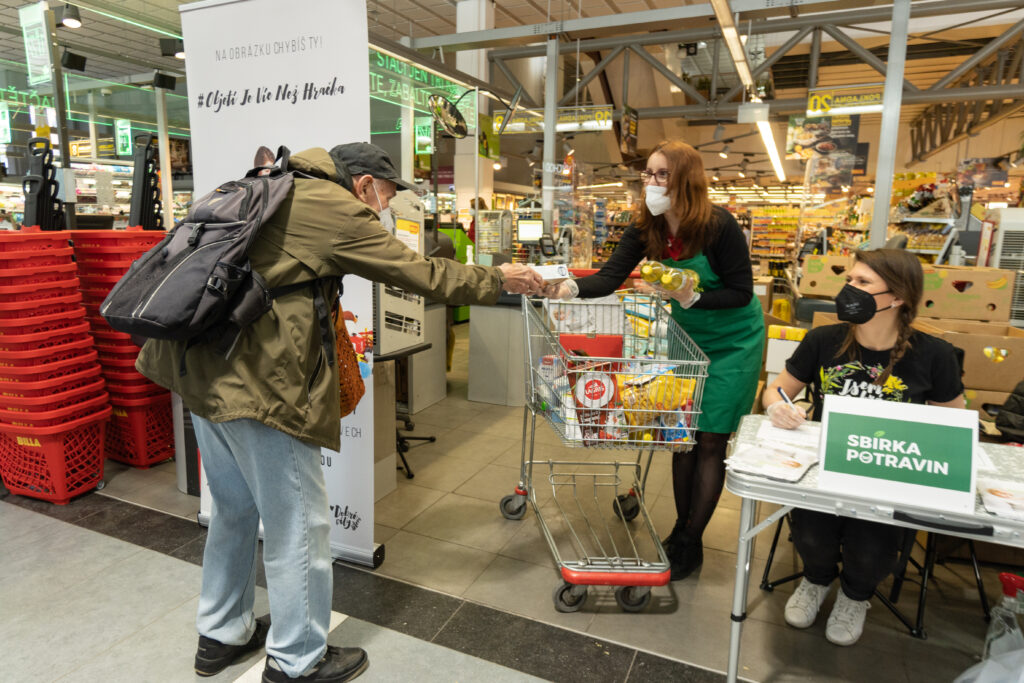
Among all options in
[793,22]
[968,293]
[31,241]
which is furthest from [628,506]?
[793,22]

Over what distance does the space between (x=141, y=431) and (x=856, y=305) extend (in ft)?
12.5

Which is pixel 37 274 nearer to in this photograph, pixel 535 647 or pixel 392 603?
pixel 392 603

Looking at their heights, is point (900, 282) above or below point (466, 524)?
above

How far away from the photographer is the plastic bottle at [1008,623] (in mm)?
1772

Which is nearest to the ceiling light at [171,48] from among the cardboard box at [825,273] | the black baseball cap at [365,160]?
the black baseball cap at [365,160]

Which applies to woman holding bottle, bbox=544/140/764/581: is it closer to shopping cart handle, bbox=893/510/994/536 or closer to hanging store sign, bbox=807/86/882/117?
shopping cart handle, bbox=893/510/994/536

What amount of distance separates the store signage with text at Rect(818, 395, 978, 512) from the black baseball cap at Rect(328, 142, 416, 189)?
144cm

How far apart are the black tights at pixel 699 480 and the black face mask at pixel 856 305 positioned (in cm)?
72

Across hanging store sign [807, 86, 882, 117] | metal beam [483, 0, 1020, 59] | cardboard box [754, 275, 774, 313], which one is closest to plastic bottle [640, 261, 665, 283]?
metal beam [483, 0, 1020, 59]


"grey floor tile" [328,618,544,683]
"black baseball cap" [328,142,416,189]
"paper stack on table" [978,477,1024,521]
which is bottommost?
"grey floor tile" [328,618,544,683]

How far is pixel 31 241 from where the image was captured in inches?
121

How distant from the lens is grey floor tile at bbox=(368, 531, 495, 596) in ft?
8.78

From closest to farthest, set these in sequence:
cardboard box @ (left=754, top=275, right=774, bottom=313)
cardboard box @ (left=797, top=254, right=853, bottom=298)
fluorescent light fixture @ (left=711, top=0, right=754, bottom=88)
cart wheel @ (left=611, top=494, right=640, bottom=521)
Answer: cart wheel @ (left=611, top=494, right=640, bottom=521)
fluorescent light fixture @ (left=711, top=0, right=754, bottom=88)
cardboard box @ (left=797, top=254, right=853, bottom=298)
cardboard box @ (left=754, top=275, right=774, bottom=313)

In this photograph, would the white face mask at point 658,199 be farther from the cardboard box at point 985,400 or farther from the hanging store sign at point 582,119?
the hanging store sign at point 582,119
